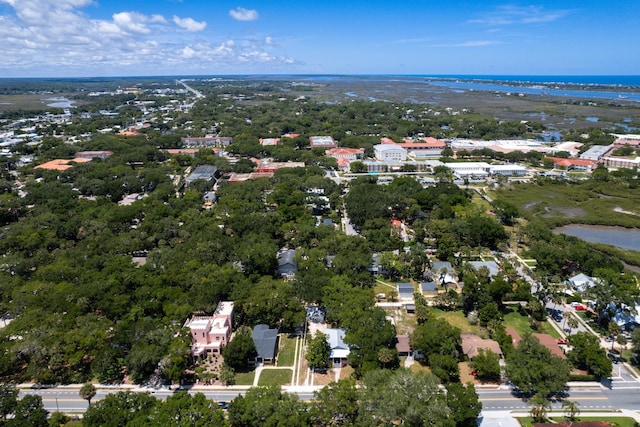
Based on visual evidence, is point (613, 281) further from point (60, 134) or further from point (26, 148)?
point (60, 134)

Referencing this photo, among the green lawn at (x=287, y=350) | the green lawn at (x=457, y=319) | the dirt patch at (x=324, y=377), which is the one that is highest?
the green lawn at (x=457, y=319)

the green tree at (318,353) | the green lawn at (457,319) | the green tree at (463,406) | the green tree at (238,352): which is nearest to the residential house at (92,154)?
the green tree at (238,352)

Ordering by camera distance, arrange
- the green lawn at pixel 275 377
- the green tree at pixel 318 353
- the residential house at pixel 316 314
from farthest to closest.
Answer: the residential house at pixel 316 314 < the green tree at pixel 318 353 < the green lawn at pixel 275 377

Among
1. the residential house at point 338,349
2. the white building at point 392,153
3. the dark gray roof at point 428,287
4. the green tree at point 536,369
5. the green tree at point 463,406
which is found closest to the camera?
the green tree at point 463,406

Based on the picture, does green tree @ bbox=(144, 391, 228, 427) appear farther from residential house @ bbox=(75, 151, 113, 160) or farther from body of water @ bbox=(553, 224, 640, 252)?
residential house @ bbox=(75, 151, 113, 160)

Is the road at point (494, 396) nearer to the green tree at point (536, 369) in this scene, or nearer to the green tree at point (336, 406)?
the green tree at point (536, 369)

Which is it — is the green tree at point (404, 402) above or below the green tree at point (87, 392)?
above
